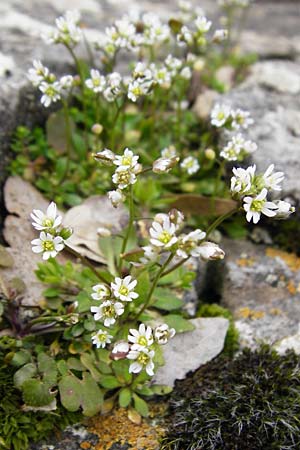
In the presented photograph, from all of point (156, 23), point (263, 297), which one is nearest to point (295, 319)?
point (263, 297)

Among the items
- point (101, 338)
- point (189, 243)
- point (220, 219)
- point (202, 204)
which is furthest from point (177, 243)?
point (202, 204)

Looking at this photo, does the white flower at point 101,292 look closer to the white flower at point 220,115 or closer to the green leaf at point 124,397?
the green leaf at point 124,397

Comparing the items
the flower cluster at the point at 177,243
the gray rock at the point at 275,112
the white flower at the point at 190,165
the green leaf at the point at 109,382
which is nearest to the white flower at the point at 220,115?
the white flower at the point at 190,165

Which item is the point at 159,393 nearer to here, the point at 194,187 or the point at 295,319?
the point at 295,319

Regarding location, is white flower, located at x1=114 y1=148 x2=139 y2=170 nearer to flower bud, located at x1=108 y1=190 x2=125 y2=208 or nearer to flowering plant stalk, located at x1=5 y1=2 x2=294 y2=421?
flowering plant stalk, located at x1=5 y1=2 x2=294 y2=421

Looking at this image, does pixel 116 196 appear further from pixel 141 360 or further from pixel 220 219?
pixel 141 360

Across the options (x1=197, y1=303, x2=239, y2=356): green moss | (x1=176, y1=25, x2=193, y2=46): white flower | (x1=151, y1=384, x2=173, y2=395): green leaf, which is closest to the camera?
(x1=151, y1=384, x2=173, y2=395): green leaf

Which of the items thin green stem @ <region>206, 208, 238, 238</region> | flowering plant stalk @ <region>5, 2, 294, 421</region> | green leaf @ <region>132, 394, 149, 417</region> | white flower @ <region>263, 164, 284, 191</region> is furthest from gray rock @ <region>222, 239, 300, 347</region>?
white flower @ <region>263, 164, 284, 191</region>
